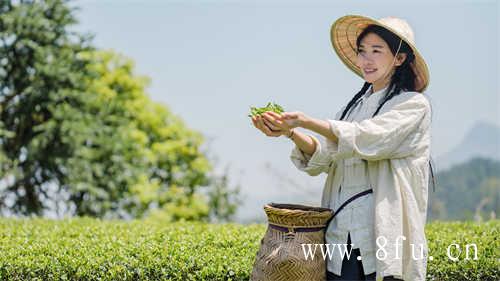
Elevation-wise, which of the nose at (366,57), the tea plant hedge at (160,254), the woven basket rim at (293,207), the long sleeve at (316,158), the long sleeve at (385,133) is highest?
the nose at (366,57)

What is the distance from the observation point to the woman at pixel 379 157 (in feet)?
7.94

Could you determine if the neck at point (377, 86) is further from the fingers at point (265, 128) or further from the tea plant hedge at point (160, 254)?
the tea plant hedge at point (160, 254)

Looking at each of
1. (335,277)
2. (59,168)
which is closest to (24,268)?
(335,277)

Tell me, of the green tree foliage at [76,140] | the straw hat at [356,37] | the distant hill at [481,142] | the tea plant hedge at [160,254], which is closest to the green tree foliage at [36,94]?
the green tree foliage at [76,140]

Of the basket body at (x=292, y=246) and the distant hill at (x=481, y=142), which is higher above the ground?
the distant hill at (x=481, y=142)

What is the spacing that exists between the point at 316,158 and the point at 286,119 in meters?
0.25

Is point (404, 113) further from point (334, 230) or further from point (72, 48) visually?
point (72, 48)

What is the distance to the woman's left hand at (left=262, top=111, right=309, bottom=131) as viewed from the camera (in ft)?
7.80

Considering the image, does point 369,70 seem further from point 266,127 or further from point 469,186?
point 469,186

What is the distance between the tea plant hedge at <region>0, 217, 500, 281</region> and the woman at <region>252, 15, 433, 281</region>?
3.62 feet

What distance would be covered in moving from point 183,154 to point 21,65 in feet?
6.83

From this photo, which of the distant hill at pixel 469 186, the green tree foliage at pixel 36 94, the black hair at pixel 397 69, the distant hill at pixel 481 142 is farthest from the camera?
the distant hill at pixel 481 142

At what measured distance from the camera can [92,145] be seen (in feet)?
25.3

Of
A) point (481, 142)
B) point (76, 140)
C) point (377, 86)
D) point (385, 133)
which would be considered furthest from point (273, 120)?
A: point (481, 142)
